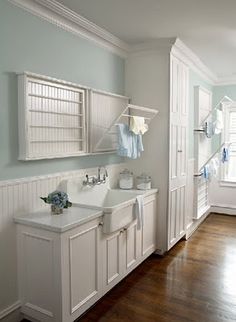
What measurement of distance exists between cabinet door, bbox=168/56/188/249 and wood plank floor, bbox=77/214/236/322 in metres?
0.34

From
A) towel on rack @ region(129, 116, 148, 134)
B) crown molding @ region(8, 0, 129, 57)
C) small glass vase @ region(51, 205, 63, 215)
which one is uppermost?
crown molding @ region(8, 0, 129, 57)

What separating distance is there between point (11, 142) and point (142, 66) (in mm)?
1998

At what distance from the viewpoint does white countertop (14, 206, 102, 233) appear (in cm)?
200

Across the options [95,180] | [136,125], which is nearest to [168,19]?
[136,125]

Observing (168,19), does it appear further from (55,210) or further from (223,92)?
(223,92)

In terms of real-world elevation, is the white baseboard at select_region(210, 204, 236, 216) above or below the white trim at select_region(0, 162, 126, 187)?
below

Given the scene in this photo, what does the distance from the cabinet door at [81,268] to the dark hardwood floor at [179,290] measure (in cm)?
21

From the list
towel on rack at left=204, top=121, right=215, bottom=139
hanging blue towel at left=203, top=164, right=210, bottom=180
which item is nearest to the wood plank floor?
hanging blue towel at left=203, top=164, right=210, bottom=180

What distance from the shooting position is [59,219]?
2.14 meters

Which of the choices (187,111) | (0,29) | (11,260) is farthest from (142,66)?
(11,260)

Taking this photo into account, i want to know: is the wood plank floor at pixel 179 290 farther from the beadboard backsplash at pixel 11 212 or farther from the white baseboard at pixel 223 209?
the white baseboard at pixel 223 209

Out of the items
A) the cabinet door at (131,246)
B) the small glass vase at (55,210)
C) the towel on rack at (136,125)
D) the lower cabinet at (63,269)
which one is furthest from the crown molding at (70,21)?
the cabinet door at (131,246)

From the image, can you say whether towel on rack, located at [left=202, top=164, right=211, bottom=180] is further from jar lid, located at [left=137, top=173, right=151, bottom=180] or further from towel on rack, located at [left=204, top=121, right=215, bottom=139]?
jar lid, located at [left=137, top=173, right=151, bottom=180]

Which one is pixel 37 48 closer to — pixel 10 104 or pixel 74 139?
pixel 10 104
